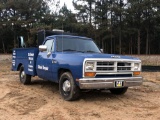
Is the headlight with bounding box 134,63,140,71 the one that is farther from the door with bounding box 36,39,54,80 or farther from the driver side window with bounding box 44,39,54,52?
the driver side window with bounding box 44,39,54,52

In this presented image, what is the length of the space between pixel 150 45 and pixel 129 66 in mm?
49258

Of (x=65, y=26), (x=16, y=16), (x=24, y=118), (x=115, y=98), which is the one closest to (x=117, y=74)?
(x=115, y=98)

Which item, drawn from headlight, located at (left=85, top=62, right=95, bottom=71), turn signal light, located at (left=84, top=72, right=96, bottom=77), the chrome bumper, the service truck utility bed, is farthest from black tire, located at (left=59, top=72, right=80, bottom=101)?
the service truck utility bed

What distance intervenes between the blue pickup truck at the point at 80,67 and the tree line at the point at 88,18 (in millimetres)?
29760

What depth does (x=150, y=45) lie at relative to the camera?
54531 mm

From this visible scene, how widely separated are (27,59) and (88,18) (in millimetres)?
38206

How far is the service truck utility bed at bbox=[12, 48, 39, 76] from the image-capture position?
9305mm

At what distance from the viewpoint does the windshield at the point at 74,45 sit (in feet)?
26.9

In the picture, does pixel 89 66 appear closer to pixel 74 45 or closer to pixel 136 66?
pixel 136 66

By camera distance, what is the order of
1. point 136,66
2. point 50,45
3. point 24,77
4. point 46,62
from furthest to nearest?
point 24,77 → point 50,45 → point 46,62 → point 136,66

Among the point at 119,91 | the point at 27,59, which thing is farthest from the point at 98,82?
the point at 27,59

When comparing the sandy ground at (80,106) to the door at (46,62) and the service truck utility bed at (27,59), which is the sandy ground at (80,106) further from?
the service truck utility bed at (27,59)

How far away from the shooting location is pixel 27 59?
9906 mm

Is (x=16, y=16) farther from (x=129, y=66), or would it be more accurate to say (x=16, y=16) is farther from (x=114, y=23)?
(x=129, y=66)
